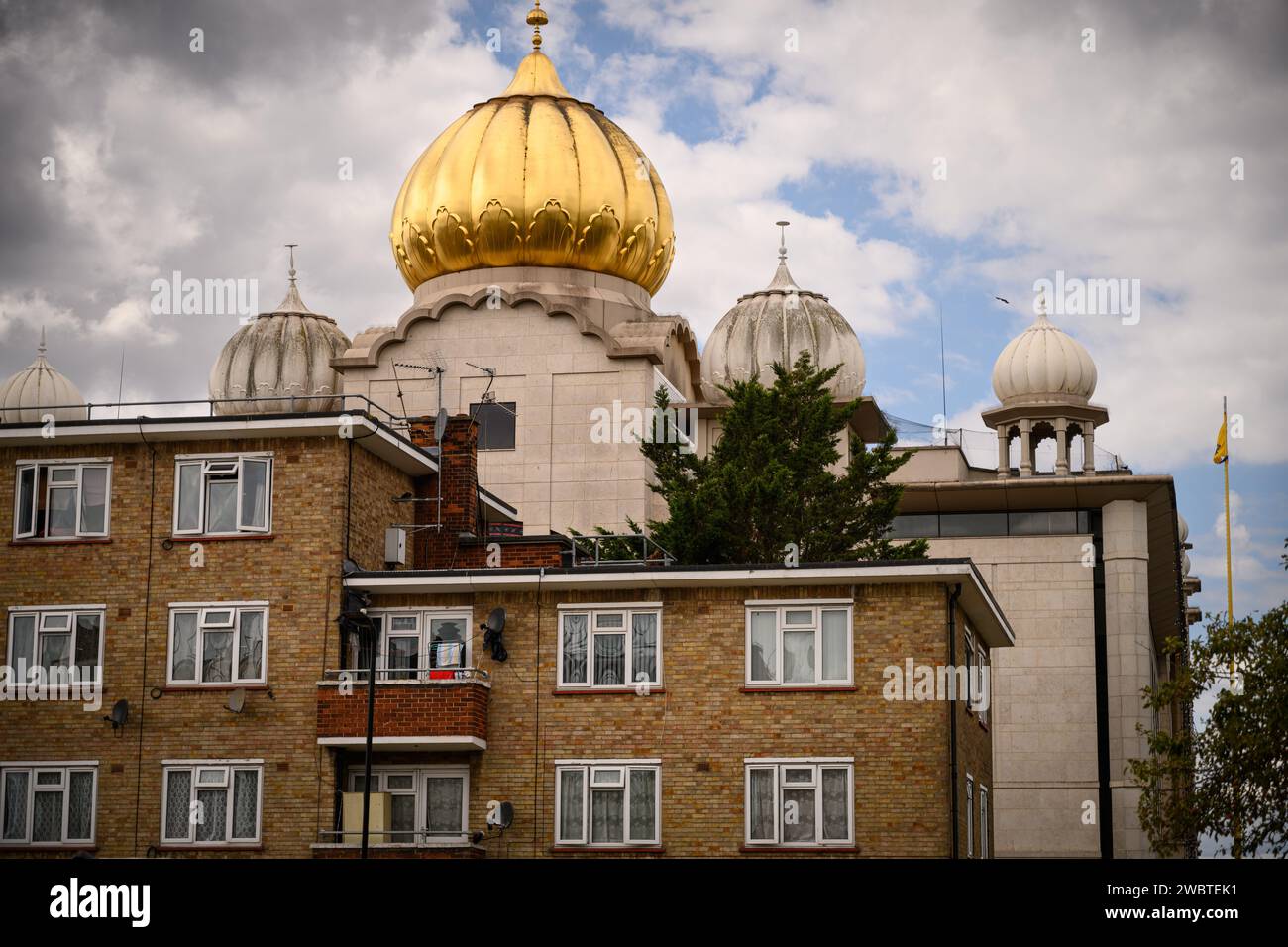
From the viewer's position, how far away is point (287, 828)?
1421 inches

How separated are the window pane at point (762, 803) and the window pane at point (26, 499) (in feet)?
47.1

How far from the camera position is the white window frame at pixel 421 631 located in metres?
37.2

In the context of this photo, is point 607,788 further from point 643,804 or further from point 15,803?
point 15,803

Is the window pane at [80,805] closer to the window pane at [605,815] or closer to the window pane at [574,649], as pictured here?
the window pane at [574,649]

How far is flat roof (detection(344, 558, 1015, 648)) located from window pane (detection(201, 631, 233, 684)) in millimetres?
2466

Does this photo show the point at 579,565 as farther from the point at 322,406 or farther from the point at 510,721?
the point at 322,406

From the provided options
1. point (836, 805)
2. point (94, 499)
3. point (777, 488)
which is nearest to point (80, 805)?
point (94, 499)

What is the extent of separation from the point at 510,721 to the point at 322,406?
108 ft

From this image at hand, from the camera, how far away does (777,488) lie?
152 feet

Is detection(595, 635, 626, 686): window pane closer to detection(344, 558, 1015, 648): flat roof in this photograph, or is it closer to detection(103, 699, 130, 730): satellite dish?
detection(344, 558, 1015, 648): flat roof

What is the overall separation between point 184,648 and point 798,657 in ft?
36.7

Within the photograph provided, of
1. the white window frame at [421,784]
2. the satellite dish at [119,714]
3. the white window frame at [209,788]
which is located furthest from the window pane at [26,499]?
the white window frame at [421,784]
